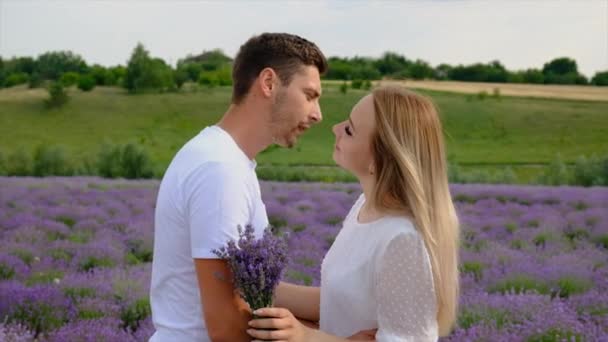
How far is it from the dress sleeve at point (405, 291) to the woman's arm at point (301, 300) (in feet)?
1.51

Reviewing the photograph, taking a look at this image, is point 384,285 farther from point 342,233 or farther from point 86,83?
point 86,83

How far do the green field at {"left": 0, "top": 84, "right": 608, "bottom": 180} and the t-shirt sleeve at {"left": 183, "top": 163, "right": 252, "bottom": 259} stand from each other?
997 inches

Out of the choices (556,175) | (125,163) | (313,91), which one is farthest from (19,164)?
(313,91)

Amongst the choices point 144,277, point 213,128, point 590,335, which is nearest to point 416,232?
point 213,128

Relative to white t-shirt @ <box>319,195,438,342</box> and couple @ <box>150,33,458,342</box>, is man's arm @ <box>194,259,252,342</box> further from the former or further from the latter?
white t-shirt @ <box>319,195,438,342</box>

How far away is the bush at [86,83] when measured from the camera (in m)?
41.7

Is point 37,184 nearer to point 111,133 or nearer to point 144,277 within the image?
point 144,277

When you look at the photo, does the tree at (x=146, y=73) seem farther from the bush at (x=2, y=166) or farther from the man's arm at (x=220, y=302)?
→ the man's arm at (x=220, y=302)

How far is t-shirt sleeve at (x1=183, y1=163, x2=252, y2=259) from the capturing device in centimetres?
220

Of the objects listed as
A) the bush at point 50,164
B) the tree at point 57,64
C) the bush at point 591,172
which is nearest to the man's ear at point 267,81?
the bush at point 591,172

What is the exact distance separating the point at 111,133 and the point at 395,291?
37274mm

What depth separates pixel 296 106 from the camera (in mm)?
2562

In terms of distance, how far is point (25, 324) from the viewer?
5.12 meters

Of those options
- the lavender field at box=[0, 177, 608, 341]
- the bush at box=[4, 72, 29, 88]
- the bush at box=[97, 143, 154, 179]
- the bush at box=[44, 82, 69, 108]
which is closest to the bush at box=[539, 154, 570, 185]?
the lavender field at box=[0, 177, 608, 341]
